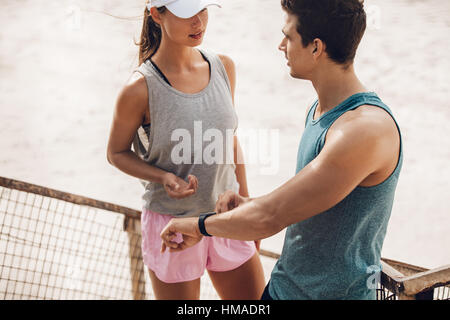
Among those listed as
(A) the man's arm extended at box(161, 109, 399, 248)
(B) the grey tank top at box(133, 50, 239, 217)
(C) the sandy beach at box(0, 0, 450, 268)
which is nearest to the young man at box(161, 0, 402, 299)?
(A) the man's arm extended at box(161, 109, 399, 248)

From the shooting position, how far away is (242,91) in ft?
19.3

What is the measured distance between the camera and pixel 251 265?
2.00 m

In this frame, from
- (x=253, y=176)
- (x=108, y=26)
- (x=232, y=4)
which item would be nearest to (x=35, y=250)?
(x=253, y=176)

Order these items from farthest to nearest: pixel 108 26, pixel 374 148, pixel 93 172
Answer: pixel 108 26 < pixel 93 172 < pixel 374 148

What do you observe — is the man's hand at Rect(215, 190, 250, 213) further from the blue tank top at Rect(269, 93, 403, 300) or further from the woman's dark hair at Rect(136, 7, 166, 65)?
the woman's dark hair at Rect(136, 7, 166, 65)

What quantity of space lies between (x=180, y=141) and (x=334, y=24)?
697 millimetres

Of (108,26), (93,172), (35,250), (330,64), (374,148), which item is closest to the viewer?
(374,148)

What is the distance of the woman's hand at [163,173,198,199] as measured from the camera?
168 centimetres

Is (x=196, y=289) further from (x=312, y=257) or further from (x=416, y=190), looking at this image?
(x=416, y=190)

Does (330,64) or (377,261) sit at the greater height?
(330,64)

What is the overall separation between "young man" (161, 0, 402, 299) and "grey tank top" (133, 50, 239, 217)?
36 centimetres

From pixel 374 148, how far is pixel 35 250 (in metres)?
→ 3.16

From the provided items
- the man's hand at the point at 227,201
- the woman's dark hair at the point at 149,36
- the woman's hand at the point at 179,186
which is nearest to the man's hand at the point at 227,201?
the man's hand at the point at 227,201

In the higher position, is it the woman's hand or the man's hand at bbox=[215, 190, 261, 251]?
the woman's hand
